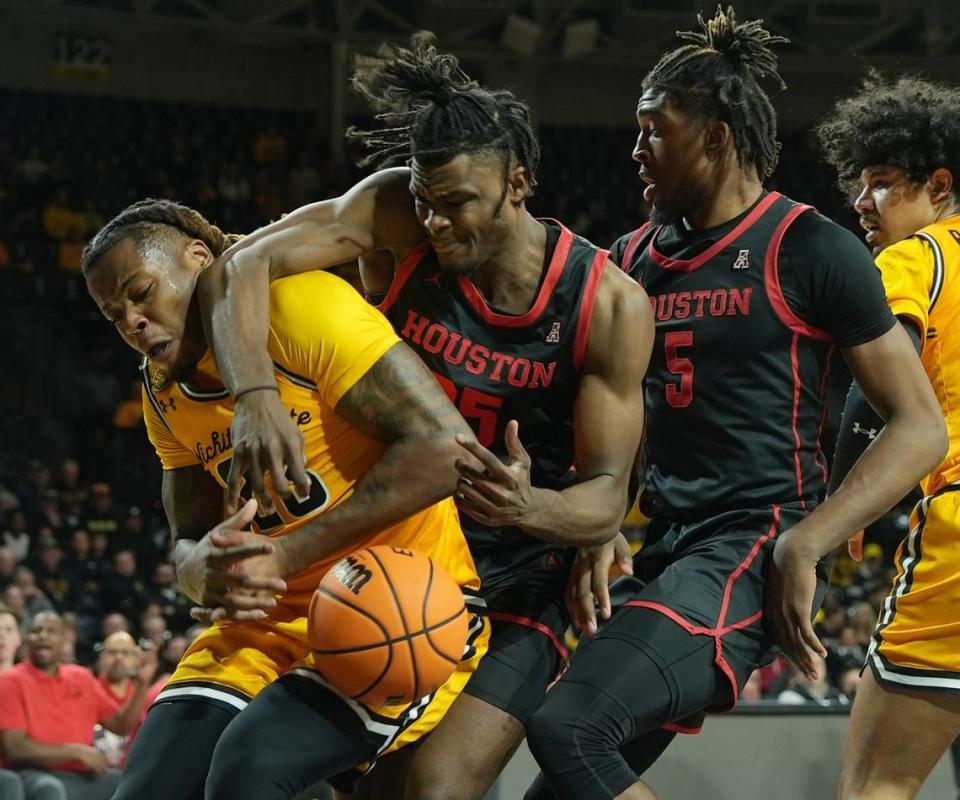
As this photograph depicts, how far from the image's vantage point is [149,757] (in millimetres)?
3049

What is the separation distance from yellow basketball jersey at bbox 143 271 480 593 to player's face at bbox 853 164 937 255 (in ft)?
5.00

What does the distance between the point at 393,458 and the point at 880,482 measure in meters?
1.14

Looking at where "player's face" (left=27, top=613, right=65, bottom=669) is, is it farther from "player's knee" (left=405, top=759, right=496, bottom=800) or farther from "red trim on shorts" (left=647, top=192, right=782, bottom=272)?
"red trim on shorts" (left=647, top=192, right=782, bottom=272)

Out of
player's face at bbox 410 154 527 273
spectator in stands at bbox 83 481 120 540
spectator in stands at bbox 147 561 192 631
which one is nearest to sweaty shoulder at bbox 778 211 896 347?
player's face at bbox 410 154 527 273

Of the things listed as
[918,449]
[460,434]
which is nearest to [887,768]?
[918,449]

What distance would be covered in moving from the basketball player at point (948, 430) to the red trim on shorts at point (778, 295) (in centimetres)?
25

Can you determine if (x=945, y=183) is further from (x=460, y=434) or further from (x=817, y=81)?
(x=817, y=81)

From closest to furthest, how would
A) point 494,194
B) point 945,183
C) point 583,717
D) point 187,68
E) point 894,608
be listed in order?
point 583,717 → point 494,194 → point 894,608 → point 945,183 → point 187,68

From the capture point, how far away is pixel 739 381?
3393mm

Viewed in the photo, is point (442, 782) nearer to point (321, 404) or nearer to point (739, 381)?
point (321, 404)

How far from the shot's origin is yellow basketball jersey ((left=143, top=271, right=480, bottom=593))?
3098 millimetres

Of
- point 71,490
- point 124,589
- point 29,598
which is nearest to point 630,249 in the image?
point 29,598

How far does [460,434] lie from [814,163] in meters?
15.9

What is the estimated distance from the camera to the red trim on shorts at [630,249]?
3729 millimetres
